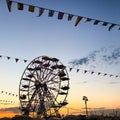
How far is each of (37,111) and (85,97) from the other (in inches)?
388

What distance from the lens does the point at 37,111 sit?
47.1m

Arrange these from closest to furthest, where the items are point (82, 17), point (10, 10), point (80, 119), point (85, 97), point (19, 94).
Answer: point (10, 10)
point (82, 17)
point (80, 119)
point (19, 94)
point (85, 97)

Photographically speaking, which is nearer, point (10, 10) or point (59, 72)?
point (10, 10)

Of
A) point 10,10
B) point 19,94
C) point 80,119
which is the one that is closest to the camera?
point 10,10

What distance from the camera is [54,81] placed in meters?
47.8

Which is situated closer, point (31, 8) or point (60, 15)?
point (31, 8)

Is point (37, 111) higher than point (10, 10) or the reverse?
the reverse

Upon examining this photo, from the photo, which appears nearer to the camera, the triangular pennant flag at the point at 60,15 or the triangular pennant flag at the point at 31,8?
the triangular pennant flag at the point at 31,8

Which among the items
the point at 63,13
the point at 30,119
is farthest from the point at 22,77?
the point at 63,13

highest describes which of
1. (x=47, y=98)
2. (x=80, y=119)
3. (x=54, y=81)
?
(x=54, y=81)

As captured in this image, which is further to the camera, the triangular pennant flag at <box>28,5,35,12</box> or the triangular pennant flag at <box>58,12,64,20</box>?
the triangular pennant flag at <box>58,12,64,20</box>

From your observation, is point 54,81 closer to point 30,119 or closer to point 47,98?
point 47,98

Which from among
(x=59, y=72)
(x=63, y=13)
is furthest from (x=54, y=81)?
(x=63, y=13)

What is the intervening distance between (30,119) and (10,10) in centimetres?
2639
